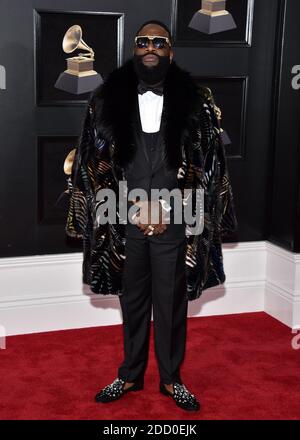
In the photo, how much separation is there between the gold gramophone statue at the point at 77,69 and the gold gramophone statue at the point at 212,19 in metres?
0.68

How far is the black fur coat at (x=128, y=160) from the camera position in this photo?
9.67 ft

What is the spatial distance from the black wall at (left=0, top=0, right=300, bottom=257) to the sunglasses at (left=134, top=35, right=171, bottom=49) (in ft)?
3.49

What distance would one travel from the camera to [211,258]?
3248mm

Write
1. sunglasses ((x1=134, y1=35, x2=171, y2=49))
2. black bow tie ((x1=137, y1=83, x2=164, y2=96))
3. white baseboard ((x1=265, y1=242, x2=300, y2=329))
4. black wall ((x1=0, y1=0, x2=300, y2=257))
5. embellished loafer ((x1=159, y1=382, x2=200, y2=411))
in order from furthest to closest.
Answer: white baseboard ((x1=265, y1=242, x2=300, y2=329)) → black wall ((x1=0, y1=0, x2=300, y2=257)) → embellished loafer ((x1=159, y1=382, x2=200, y2=411)) → black bow tie ((x1=137, y1=83, x2=164, y2=96)) → sunglasses ((x1=134, y1=35, x2=171, y2=49))

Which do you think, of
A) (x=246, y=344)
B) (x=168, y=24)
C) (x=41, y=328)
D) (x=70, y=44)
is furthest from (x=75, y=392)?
(x=168, y=24)

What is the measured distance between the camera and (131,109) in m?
2.97

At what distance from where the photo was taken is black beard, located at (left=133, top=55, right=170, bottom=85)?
292 centimetres

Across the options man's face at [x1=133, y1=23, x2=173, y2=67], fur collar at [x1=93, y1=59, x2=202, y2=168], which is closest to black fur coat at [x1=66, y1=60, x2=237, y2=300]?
fur collar at [x1=93, y1=59, x2=202, y2=168]

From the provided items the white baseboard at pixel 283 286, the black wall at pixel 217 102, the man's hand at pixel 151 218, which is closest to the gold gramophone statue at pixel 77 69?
the black wall at pixel 217 102

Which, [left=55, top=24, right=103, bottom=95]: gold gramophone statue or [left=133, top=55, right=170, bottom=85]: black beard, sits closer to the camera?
[left=133, top=55, right=170, bottom=85]: black beard

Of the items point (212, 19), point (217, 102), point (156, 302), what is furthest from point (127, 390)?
point (212, 19)

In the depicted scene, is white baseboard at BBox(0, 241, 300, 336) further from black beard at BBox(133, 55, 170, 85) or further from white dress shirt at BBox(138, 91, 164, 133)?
black beard at BBox(133, 55, 170, 85)

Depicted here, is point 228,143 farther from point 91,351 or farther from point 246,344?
point 91,351

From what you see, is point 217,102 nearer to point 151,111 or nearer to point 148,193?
point 151,111
